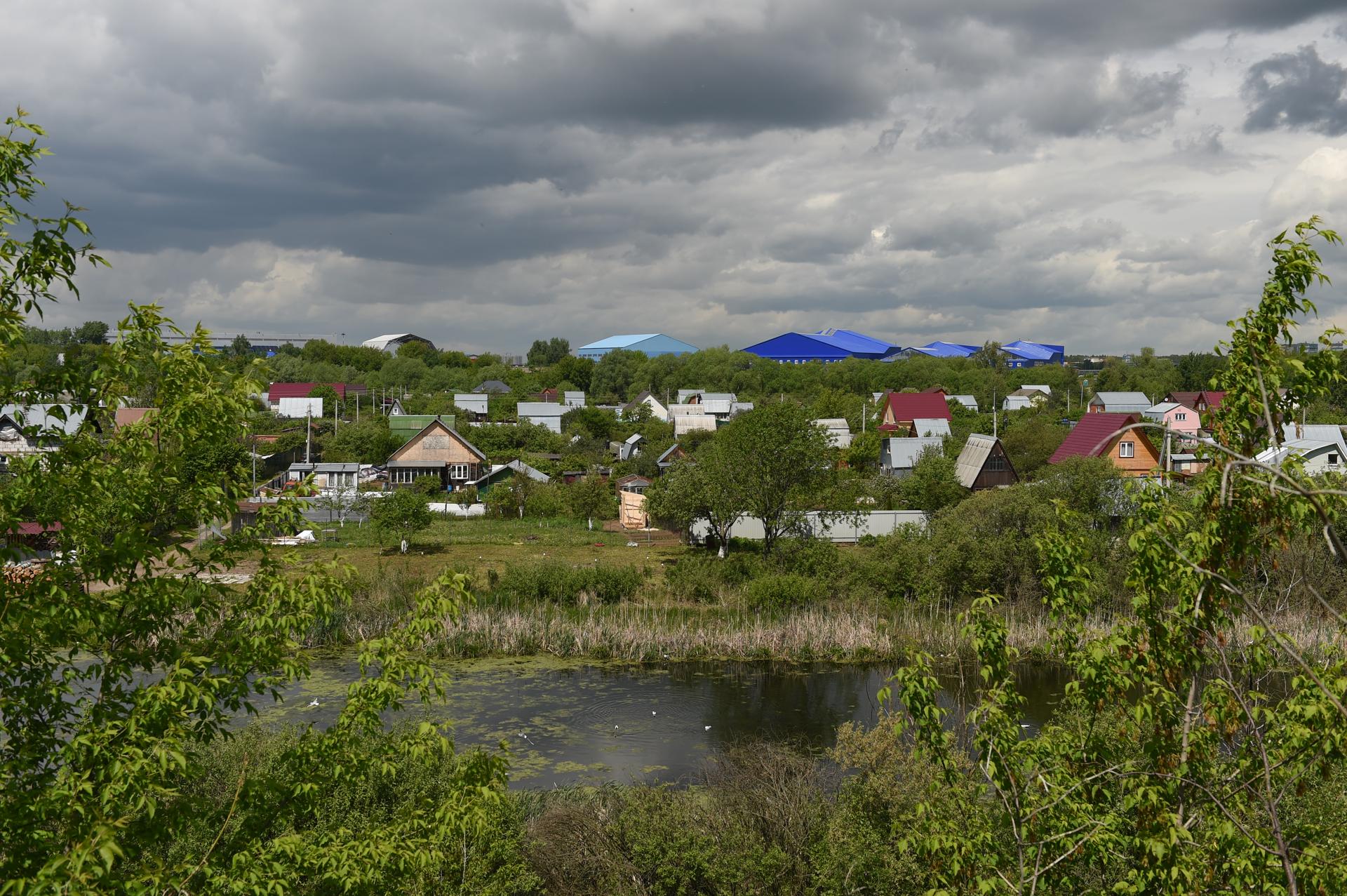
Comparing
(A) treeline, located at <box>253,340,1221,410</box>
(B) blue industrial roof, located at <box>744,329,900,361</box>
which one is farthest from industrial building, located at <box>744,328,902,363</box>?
(A) treeline, located at <box>253,340,1221,410</box>

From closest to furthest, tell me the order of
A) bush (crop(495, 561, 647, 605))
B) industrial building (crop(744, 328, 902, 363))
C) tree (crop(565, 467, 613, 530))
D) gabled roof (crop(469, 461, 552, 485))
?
bush (crop(495, 561, 647, 605)), tree (crop(565, 467, 613, 530)), gabled roof (crop(469, 461, 552, 485)), industrial building (crop(744, 328, 902, 363))

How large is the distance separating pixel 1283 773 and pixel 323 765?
5863mm

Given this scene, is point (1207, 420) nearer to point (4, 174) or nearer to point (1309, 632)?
point (4, 174)

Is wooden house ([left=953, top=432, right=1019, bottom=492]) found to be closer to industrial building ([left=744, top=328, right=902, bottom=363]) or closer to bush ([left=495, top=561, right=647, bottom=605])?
bush ([left=495, top=561, right=647, bottom=605])

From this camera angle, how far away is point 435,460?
49906 mm

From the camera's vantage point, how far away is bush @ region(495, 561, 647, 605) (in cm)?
2519

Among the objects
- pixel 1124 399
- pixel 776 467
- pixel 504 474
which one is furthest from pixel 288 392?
pixel 1124 399

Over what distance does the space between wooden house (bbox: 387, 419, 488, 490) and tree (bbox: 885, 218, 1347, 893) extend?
149 feet

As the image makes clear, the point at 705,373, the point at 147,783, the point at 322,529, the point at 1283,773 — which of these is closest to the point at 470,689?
the point at 147,783

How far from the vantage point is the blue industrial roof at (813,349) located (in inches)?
6944

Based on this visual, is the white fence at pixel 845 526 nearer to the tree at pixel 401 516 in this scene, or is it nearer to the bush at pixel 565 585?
the bush at pixel 565 585

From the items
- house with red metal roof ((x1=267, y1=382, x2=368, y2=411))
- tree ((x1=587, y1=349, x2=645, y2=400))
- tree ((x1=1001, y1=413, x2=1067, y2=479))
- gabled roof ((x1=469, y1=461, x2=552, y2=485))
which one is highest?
tree ((x1=587, y1=349, x2=645, y2=400))

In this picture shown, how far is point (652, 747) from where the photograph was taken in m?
16.2

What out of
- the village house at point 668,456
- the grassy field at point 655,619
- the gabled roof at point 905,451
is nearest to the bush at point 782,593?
the grassy field at point 655,619
